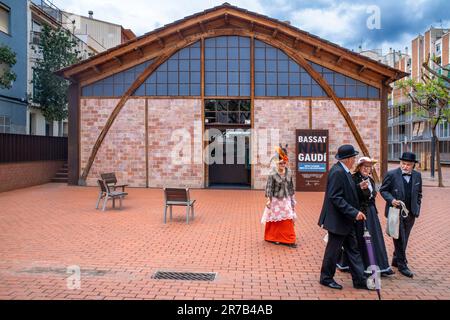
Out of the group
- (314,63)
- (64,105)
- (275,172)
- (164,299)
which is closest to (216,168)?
(314,63)

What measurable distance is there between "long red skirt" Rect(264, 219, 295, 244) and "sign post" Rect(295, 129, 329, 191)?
31.7 ft

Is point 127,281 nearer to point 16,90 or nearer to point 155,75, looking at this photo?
point 155,75

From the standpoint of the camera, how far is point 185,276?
232 inches

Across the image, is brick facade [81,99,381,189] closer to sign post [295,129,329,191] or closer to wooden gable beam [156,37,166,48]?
sign post [295,129,329,191]

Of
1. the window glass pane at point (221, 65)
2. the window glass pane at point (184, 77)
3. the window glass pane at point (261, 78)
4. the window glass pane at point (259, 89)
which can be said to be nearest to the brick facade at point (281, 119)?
the window glass pane at point (259, 89)

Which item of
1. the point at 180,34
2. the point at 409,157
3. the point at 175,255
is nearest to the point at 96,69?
the point at 180,34

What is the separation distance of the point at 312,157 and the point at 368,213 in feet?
38.9

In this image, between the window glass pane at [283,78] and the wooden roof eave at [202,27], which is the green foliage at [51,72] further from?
the window glass pane at [283,78]

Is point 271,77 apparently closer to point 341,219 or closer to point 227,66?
point 227,66

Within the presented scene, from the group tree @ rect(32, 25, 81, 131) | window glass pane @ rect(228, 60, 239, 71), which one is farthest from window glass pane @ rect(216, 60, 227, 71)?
tree @ rect(32, 25, 81, 131)

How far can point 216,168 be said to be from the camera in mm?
19844

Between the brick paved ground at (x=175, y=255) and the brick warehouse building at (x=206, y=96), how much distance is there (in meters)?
5.95

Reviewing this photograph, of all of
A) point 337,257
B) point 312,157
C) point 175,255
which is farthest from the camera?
point 312,157

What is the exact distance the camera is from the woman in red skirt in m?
7.84
